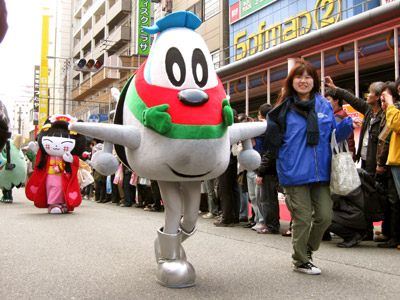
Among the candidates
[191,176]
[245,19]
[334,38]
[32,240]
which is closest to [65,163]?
[32,240]

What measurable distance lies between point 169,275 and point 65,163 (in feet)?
20.5

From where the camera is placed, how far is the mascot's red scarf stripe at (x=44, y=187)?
8.90m

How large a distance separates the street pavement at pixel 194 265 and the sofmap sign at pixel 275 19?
28.1ft

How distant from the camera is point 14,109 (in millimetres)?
105125

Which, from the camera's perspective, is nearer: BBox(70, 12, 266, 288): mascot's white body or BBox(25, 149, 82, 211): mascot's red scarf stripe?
BBox(70, 12, 266, 288): mascot's white body

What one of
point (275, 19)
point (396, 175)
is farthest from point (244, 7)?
point (396, 175)

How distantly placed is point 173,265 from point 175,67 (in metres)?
1.51

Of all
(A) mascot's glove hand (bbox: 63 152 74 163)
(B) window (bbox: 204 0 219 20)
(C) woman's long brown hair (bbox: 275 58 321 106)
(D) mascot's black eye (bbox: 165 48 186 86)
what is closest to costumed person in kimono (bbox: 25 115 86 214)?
(A) mascot's glove hand (bbox: 63 152 74 163)

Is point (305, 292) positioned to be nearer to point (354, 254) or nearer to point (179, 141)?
point (179, 141)

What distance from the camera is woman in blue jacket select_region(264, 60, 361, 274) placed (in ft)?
12.3

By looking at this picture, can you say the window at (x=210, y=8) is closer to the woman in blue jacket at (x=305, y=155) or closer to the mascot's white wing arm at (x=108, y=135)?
the woman in blue jacket at (x=305, y=155)

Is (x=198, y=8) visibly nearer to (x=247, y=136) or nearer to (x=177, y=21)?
(x=177, y=21)

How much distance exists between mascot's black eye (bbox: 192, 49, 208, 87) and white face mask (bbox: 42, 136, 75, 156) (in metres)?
6.03

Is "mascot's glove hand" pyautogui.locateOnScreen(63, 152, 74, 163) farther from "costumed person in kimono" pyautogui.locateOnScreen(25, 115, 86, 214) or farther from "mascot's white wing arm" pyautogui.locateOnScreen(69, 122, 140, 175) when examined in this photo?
"mascot's white wing arm" pyautogui.locateOnScreen(69, 122, 140, 175)
